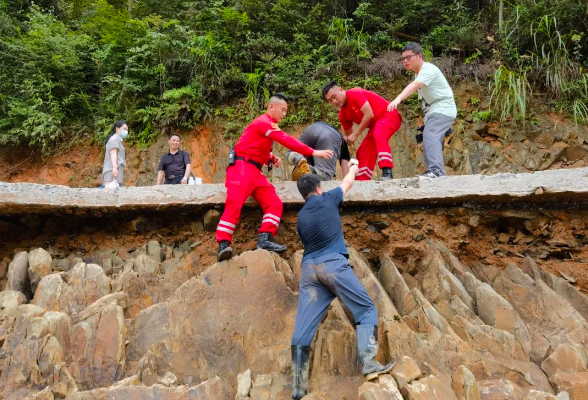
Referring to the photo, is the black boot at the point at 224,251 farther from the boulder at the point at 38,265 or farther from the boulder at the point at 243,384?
the boulder at the point at 38,265

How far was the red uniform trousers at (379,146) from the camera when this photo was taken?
6316 millimetres

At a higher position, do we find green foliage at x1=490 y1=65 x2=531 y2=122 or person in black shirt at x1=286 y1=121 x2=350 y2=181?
green foliage at x1=490 y1=65 x2=531 y2=122

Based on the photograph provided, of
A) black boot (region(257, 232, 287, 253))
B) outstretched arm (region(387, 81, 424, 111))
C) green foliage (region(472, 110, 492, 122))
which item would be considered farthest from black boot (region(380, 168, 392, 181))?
green foliage (region(472, 110, 492, 122))

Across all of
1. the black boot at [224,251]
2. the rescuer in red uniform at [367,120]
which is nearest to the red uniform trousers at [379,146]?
the rescuer in red uniform at [367,120]

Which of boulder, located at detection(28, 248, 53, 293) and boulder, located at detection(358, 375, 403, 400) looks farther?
boulder, located at detection(28, 248, 53, 293)

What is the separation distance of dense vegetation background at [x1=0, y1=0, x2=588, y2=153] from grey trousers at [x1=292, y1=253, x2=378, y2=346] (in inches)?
229

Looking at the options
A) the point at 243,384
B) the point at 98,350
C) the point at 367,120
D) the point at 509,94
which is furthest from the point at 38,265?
the point at 509,94

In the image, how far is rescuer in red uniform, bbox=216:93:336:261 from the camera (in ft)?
18.2

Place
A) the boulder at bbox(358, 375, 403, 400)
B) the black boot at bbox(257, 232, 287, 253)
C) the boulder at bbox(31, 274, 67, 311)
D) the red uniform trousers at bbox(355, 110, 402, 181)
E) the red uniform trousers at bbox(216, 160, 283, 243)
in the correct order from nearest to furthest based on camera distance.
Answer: the boulder at bbox(358, 375, 403, 400), the boulder at bbox(31, 274, 67, 311), the red uniform trousers at bbox(216, 160, 283, 243), the black boot at bbox(257, 232, 287, 253), the red uniform trousers at bbox(355, 110, 402, 181)

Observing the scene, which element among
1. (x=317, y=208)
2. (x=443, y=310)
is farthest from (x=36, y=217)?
(x=443, y=310)

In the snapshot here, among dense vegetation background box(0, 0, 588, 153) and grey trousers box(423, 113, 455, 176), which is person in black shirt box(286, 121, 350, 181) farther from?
dense vegetation background box(0, 0, 588, 153)

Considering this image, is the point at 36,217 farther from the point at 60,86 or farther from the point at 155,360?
the point at 60,86

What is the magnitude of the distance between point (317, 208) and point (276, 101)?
176cm

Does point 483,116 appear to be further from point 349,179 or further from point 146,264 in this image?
point 146,264
